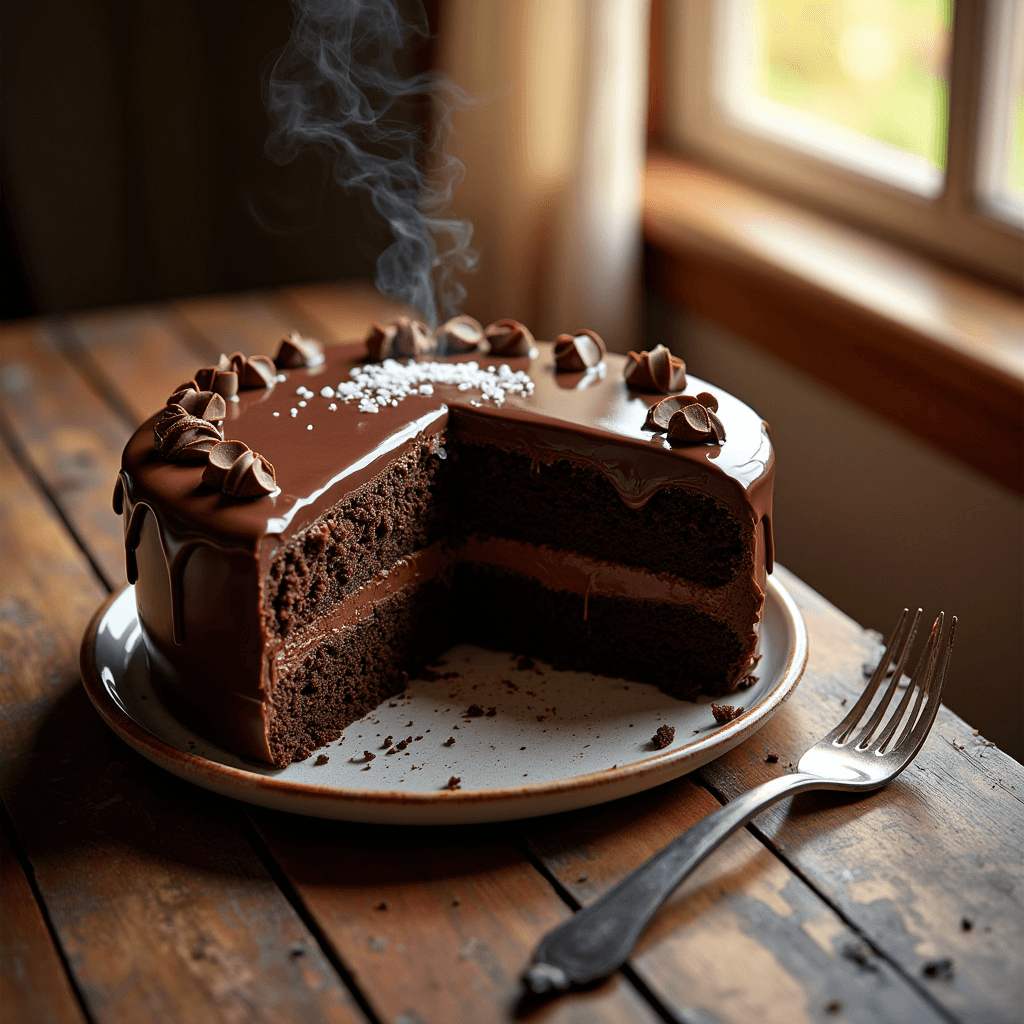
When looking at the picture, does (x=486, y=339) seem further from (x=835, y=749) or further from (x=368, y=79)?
(x=368, y=79)

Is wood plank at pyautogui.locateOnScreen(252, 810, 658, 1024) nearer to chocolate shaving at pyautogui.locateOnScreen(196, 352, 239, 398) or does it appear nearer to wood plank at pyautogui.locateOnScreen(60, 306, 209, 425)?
chocolate shaving at pyautogui.locateOnScreen(196, 352, 239, 398)

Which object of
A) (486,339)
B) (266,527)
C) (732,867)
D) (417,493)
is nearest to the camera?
(732,867)

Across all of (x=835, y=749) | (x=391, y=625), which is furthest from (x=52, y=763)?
(x=835, y=749)

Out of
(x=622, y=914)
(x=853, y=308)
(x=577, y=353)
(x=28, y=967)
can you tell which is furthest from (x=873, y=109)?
(x=28, y=967)

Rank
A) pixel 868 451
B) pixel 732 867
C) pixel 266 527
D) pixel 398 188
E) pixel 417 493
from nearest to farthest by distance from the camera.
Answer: pixel 732 867, pixel 266 527, pixel 417 493, pixel 868 451, pixel 398 188

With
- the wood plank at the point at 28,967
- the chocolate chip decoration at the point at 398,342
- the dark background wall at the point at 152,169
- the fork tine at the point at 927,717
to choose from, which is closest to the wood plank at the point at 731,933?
the fork tine at the point at 927,717

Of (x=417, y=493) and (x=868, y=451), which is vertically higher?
(x=417, y=493)
